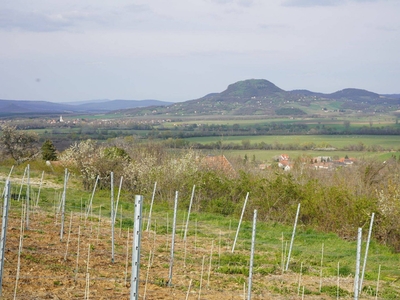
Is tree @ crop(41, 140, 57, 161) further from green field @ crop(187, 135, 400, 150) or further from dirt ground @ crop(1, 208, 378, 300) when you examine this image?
dirt ground @ crop(1, 208, 378, 300)

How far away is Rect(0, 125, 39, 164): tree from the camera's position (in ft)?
130

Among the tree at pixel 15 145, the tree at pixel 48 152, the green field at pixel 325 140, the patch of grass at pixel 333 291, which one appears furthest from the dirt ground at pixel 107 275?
the green field at pixel 325 140

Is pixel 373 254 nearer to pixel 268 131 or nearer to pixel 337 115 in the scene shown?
pixel 268 131

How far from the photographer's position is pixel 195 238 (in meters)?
14.5

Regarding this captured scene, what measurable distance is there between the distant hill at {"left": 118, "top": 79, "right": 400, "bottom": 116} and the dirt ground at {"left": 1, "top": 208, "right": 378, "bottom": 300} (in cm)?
9842

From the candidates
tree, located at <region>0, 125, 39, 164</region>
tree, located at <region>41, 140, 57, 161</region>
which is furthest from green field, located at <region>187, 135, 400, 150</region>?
tree, located at <region>41, 140, 57, 161</region>

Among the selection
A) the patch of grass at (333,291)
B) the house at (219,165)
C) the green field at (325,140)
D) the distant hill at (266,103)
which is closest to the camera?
the patch of grass at (333,291)

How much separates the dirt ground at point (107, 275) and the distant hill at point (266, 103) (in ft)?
323

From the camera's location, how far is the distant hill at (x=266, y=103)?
115 metres

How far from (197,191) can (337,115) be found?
3473 inches

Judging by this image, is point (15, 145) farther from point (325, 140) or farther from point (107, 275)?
point (325, 140)

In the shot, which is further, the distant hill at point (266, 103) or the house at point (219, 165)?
the distant hill at point (266, 103)

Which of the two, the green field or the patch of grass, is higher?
the green field

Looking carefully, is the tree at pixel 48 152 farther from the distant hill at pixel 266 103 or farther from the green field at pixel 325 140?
the distant hill at pixel 266 103
